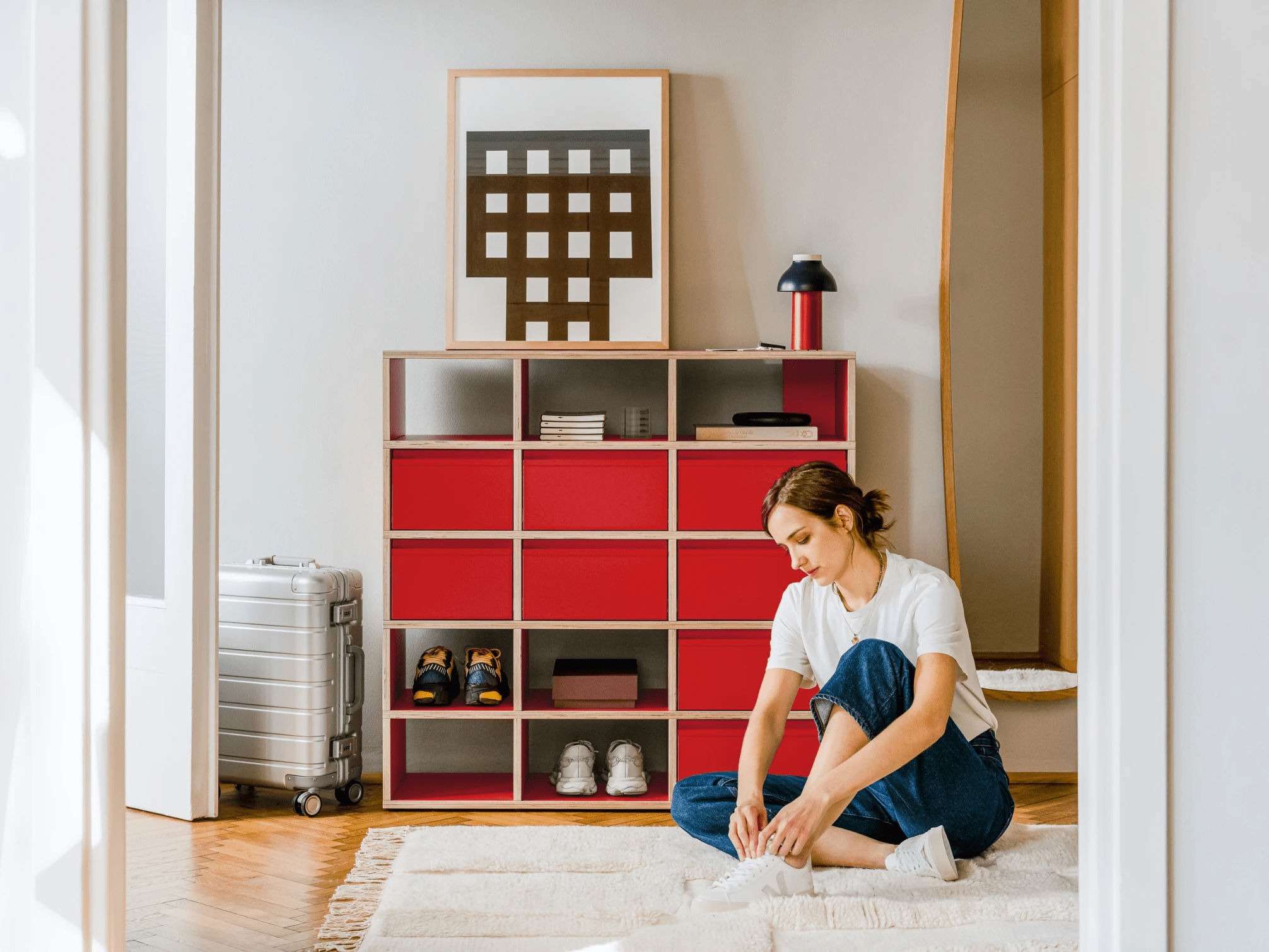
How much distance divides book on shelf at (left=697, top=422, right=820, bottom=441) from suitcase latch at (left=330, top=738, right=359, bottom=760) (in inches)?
52.4

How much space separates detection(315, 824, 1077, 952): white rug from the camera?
2000 millimetres

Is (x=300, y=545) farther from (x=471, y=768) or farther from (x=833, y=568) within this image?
(x=833, y=568)

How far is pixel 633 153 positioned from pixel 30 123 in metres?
2.16

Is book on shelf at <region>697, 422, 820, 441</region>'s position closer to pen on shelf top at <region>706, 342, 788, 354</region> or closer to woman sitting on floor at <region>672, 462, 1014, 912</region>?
pen on shelf top at <region>706, 342, 788, 354</region>

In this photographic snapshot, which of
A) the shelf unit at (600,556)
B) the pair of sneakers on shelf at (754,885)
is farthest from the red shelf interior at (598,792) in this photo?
the pair of sneakers on shelf at (754,885)

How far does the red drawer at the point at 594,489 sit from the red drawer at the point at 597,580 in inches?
2.5

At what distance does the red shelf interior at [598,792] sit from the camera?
10.0 feet

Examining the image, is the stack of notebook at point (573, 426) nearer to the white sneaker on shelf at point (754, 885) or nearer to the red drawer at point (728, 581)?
the red drawer at point (728, 581)

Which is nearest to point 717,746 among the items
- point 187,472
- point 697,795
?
point 697,795

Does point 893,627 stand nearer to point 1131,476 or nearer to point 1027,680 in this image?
point 1027,680

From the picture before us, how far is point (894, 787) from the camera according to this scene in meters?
2.27

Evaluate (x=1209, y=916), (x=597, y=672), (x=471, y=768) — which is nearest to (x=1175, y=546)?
(x=1209, y=916)

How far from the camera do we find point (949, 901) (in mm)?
2160

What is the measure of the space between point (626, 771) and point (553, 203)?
173 centimetres
